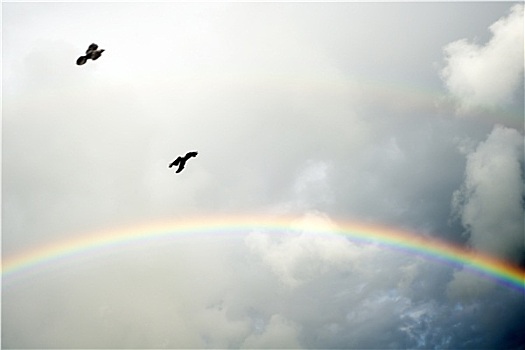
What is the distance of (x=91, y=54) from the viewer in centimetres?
2008

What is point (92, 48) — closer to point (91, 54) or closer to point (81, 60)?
point (91, 54)

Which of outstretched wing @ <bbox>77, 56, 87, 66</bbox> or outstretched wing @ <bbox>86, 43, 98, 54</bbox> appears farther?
outstretched wing @ <bbox>77, 56, 87, 66</bbox>

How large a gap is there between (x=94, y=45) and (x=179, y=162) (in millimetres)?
5903

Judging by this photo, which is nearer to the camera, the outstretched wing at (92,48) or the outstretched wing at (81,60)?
the outstretched wing at (92,48)

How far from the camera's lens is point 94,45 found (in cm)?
1961

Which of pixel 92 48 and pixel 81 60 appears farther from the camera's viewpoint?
pixel 81 60

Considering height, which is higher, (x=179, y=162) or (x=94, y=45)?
(x=94, y=45)

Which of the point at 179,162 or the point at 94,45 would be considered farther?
the point at 179,162

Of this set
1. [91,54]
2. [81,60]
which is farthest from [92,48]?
[81,60]

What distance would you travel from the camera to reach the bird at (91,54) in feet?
65.0

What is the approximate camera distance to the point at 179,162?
21281 millimetres

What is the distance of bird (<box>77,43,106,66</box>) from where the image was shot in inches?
780
